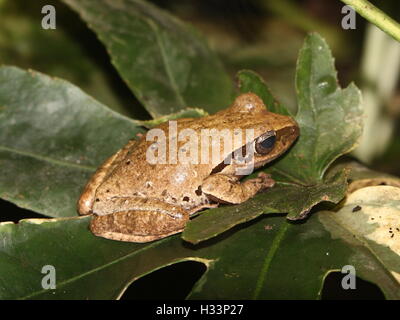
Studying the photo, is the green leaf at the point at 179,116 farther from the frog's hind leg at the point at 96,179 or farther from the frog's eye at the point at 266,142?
the frog's eye at the point at 266,142

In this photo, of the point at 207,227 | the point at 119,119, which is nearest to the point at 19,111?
the point at 119,119

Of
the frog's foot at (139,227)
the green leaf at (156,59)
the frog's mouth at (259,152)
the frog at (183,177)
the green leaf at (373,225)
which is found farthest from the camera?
the green leaf at (156,59)

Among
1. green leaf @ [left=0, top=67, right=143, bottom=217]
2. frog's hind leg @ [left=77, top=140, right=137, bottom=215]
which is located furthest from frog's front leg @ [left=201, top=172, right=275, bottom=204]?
green leaf @ [left=0, top=67, right=143, bottom=217]

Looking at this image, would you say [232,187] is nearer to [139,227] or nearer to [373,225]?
[139,227]

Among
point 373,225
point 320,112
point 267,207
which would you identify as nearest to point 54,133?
point 267,207

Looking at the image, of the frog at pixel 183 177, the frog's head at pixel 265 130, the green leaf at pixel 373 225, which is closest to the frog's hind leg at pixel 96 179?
the frog at pixel 183 177
